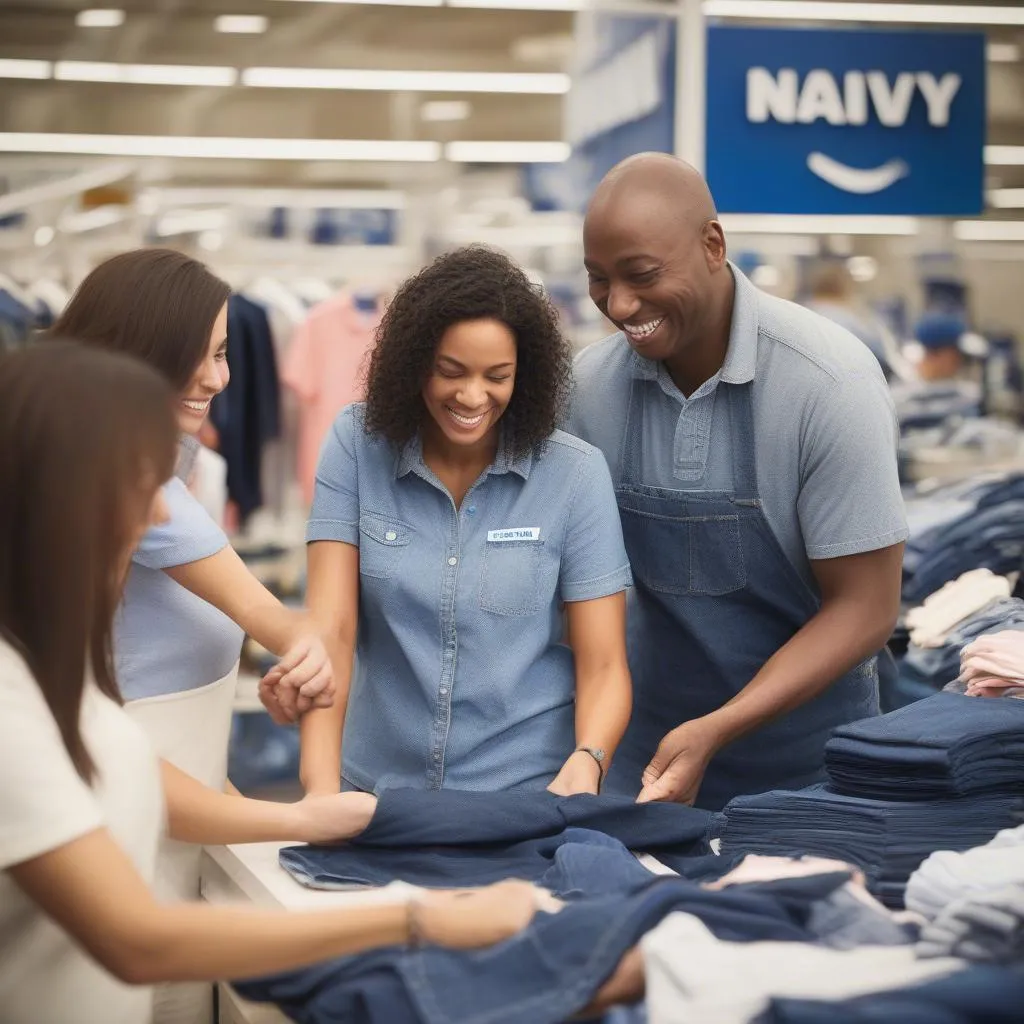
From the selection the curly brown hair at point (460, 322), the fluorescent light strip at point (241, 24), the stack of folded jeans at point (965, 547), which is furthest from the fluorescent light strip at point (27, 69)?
the curly brown hair at point (460, 322)

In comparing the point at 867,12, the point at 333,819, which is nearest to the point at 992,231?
the point at 867,12

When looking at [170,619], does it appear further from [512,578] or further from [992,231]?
[992,231]

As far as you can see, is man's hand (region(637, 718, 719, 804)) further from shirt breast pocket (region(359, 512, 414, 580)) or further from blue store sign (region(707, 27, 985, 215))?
blue store sign (region(707, 27, 985, 215))

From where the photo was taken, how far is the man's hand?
2139 millimetres

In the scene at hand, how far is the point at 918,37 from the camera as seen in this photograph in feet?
15.9

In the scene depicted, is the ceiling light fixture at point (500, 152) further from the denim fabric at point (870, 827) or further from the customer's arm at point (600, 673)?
the denim fabric at point (870, 827)

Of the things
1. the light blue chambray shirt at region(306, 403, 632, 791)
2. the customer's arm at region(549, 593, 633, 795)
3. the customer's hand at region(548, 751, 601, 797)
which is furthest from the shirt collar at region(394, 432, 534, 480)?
the customer's hand at region(548, 751, 601, 797)

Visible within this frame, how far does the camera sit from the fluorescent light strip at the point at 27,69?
9.83 meters

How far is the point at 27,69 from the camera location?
985 centimetres

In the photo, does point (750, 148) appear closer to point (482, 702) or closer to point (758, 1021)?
point (482, 702)

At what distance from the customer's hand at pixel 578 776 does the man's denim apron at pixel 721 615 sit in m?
0.41

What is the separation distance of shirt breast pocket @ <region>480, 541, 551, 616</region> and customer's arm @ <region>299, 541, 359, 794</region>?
221 millimetres

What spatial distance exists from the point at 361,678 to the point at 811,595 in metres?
0.77

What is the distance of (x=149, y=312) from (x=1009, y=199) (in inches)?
343
